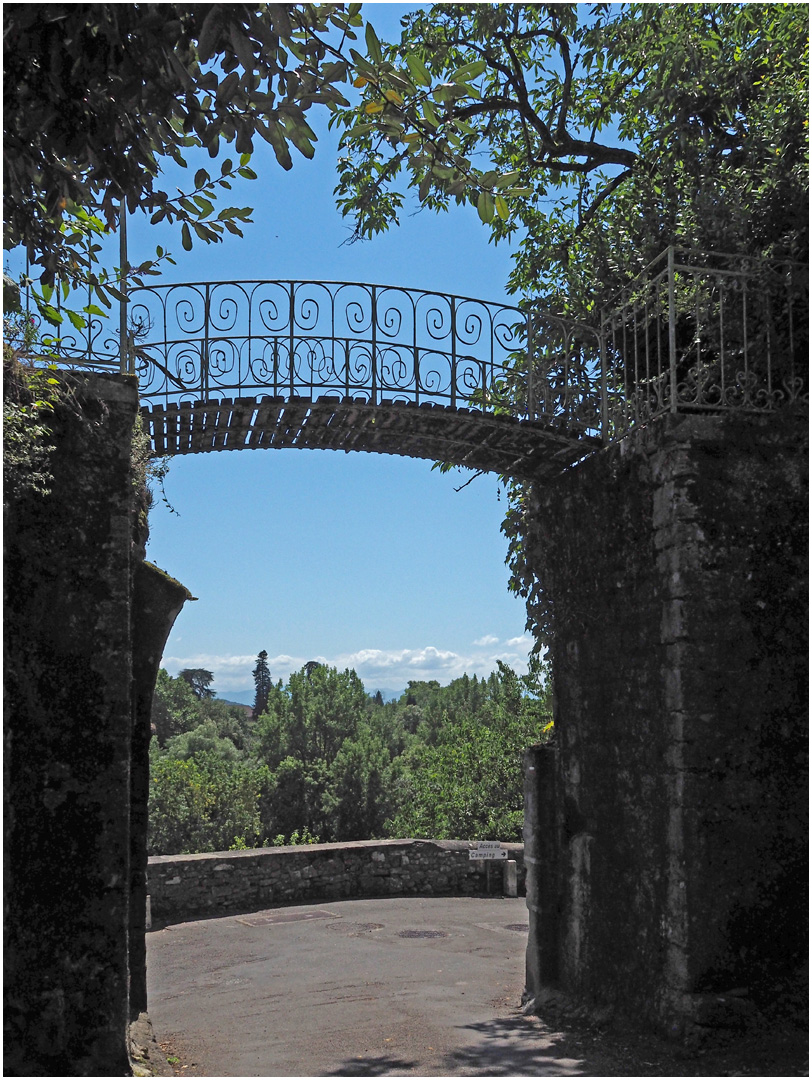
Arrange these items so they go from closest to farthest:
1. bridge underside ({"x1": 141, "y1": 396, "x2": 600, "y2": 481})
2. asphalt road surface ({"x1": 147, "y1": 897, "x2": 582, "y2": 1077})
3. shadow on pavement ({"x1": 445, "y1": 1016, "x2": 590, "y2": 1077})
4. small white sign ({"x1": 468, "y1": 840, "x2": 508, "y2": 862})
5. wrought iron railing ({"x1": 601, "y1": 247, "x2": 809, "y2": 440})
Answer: shadow on pavement ({"x1": 445, "y1": 1016, "x2": 590, "y2": 1077}) → asphalt road surface ({"x1": 147, "y1": 897, "x2": 582, "y2": 1077}) → wrought iron railing ({"x1": 601, "y1": 247, "x2": 809, "y2": 440}) → bridge underside ({"x1": 141, "y1": 396, "x2": 600, "y2": 481}) → small white sign ({"x1": 468, "y1": 840, "x2": 508, "y2": 862})

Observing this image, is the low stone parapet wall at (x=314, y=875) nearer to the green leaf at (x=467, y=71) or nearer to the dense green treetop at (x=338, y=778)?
the dense green treetop at (x=338, y=778)

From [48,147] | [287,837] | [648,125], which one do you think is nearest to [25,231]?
[48,147]

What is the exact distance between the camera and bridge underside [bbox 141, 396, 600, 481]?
761 cm

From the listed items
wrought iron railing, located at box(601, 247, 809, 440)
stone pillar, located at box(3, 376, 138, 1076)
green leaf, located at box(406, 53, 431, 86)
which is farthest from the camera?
wrought iron railing, located at box(601, 247, 809, 440)

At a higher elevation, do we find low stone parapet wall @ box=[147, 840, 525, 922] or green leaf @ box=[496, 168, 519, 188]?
green leaf @ box=[496, 168, 519, 188]

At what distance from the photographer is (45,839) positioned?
17.7 ft

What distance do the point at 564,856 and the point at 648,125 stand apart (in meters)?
9.34

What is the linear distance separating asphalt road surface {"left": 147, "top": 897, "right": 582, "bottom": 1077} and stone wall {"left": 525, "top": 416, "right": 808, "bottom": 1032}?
1108mm

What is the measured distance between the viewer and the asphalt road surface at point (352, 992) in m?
6.70

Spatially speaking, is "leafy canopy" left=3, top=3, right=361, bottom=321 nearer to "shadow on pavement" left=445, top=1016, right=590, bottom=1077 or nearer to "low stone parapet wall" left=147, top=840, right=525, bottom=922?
"shadow on pavement" left=445, top=1016, right=590, bottom=1077

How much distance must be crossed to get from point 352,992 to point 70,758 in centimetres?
465

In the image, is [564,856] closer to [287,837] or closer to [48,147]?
[48,147]

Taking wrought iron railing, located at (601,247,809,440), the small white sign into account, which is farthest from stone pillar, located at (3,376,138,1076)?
the small white sign

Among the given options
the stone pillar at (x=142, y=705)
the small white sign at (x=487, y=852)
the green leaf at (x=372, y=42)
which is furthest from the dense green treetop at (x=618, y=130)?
the small white sign at (x=487, y=852)
